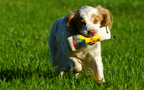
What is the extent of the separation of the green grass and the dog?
249mm

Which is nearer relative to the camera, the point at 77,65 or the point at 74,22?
the point at 77,65

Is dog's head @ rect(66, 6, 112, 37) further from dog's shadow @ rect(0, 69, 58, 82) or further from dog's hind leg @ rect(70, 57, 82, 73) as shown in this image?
dog's shadow @ rect(0, 69, 58, 82)

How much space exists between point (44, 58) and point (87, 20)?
2242 mm

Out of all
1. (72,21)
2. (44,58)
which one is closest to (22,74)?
(44,58)

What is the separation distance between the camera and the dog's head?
13.3ft

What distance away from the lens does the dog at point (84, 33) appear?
13.6 ft

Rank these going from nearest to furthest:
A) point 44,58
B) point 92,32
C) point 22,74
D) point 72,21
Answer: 1. point 92,32
2. point 72,21
3. point 22,74
4. point 44,58

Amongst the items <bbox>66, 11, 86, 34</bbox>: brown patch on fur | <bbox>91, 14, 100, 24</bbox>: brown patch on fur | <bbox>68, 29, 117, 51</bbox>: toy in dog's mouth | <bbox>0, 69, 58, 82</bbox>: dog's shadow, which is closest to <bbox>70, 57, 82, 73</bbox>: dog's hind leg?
<bbox>68, 29, 117, 51</bbox>: toy in dog's mouth

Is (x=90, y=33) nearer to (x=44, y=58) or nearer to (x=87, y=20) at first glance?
(x=87, y=20)

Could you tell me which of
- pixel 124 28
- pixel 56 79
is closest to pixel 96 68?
pixel 56 79

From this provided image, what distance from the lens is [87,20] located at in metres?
4.14

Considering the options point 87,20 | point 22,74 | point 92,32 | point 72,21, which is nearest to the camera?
point 92,32

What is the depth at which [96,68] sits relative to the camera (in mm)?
4438

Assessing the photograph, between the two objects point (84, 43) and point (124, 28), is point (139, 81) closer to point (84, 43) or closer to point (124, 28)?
point (84, 43)
